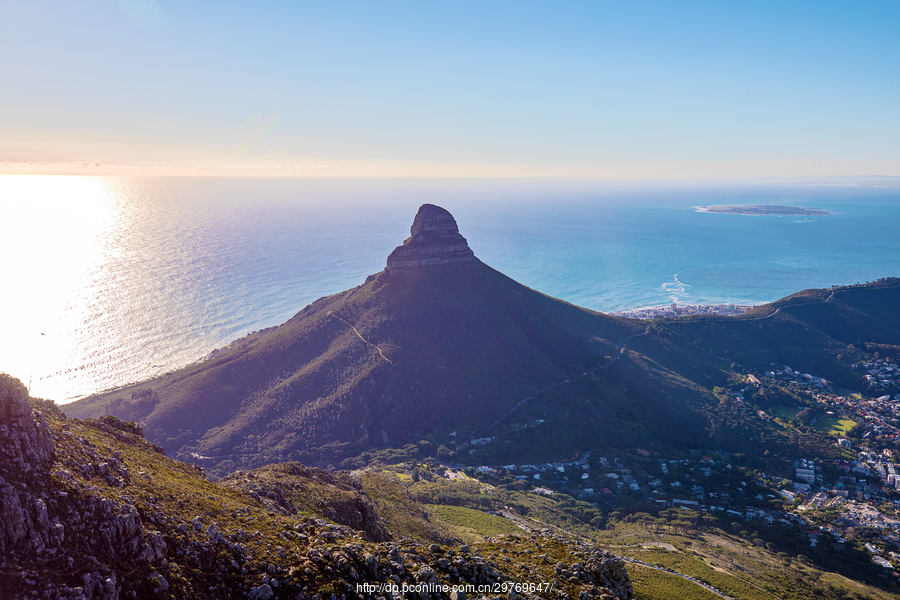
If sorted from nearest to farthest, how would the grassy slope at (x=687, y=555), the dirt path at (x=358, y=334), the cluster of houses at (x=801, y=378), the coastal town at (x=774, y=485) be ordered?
1. the grassy slope at (x=687, y=555)
2. the coastal town at (x=774, y=485)
3. the dirt path at (x=358, y=334)
4. the cluster of houses at (x=801, y=378)

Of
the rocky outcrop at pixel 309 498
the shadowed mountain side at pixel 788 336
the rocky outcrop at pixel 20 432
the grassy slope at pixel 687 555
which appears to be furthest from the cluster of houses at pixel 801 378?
the rocky outcrop at pixel 20 432

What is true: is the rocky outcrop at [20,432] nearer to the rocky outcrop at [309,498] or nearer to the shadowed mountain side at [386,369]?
the rocky outcrop at [309,498]

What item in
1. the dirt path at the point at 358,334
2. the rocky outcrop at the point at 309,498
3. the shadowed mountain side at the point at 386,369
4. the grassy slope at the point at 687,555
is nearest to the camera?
the rocky outcrop at the point at 309,498

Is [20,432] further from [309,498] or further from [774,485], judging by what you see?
[774,485]

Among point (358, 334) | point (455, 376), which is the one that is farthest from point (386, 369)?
point (455, 376)

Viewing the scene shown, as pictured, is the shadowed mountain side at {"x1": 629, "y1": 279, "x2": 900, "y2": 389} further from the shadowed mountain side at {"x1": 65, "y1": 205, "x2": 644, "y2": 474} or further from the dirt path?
the dirt path
